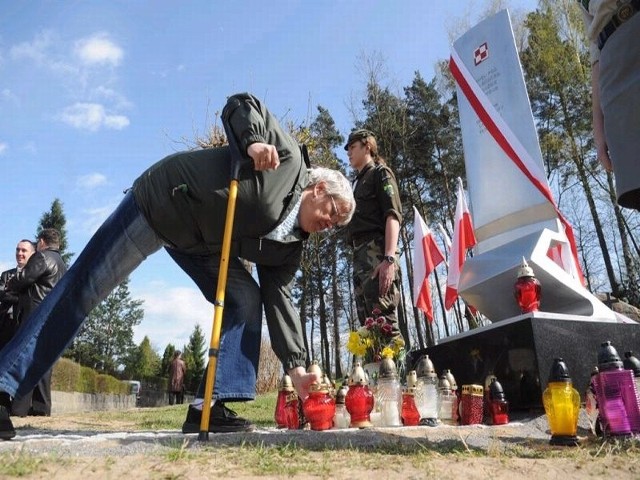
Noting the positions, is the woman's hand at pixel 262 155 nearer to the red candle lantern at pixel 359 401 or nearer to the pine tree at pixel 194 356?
the red candle lantern at pixel 359 401

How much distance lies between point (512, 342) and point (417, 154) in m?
18.9

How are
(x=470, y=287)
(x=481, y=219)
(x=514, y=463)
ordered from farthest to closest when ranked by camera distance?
(x=481, y=219), (x=470, y=287), (x=514, y=463)

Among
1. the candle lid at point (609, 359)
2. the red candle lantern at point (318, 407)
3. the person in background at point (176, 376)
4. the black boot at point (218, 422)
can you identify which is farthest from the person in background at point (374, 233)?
the person in background at point (176, 376)

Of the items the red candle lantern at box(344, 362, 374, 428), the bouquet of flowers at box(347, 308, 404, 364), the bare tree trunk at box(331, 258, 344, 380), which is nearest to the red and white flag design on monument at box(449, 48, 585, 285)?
the bouquet of flowers at box(347, 308, 404, 364)

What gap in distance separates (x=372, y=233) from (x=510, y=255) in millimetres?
1080

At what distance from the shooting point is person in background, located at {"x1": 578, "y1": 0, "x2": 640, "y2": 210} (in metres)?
1.91

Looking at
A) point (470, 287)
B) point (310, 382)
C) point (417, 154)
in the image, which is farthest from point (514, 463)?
point (417, 154)

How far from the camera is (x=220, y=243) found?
107 inches

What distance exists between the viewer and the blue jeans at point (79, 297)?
2.28 m

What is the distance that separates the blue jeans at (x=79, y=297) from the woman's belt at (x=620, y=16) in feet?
7.08

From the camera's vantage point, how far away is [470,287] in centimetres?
416

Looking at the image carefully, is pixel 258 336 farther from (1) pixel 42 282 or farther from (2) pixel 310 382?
(1) pixel 42 282

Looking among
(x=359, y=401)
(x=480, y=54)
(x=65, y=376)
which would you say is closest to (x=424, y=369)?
(x=359, y=401)

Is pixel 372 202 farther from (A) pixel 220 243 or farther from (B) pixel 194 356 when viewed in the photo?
(B) pixel 194 356
